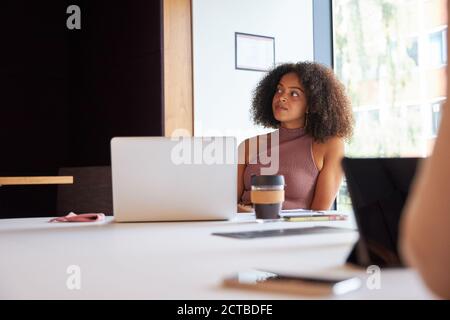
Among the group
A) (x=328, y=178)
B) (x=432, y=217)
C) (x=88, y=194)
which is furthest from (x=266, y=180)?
(x=88, y=194)

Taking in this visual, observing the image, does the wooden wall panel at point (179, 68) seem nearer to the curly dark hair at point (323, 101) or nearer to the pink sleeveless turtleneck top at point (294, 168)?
the curly dark hair at point (323, 101)

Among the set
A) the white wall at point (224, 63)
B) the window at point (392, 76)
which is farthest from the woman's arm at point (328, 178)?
the white wall at point (224, 63)

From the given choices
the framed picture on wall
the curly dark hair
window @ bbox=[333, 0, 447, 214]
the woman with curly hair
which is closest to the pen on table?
the woman with curly hair

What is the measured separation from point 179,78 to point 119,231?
2.63m

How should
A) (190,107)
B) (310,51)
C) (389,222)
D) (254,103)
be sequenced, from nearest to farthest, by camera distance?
(389,222) < (254,103) < (190,107) < (310,51)

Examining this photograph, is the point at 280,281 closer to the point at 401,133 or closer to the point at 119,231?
the point at 119,231

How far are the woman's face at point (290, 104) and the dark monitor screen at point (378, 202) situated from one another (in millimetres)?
1843

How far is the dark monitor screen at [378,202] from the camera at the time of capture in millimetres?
845

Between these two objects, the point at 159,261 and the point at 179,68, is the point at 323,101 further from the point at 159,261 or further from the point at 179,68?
the point at 159,261

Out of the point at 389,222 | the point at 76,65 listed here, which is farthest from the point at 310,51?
the point at 389,222

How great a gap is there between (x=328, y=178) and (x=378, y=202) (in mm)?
1641

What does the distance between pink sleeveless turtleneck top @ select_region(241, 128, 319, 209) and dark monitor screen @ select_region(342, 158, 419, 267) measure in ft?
4.98

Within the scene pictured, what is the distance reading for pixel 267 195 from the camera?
1621 millimetres

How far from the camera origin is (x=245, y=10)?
4090 mm
